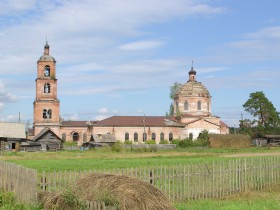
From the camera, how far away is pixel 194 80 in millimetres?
95000

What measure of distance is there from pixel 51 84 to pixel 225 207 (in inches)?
2707

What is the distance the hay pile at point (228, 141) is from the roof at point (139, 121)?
14.4 m

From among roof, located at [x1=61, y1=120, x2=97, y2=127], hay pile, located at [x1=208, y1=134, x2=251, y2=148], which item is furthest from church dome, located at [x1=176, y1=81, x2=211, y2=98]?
roof, located at [x1=61, y1=120, x2=97, y2=127]

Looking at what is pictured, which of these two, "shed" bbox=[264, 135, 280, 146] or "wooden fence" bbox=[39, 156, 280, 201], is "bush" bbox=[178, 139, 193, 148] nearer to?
"shed" bbox=[264, 135, 280, 146]

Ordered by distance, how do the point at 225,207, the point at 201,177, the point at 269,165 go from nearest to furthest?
the point at 225,207 < the point at 201,177 < the point at 269,165

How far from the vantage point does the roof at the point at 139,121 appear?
87.2 meters

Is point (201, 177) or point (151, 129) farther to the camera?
point (151, 129)

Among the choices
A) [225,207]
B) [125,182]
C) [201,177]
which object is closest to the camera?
[125,182]

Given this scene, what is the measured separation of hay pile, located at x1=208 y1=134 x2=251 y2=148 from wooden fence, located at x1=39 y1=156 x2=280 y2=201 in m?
53.8

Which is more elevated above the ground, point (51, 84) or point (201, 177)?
point (51, 84)

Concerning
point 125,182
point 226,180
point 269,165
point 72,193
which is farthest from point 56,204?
point 269,165

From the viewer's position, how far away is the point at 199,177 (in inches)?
615

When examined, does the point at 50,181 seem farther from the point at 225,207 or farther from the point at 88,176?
the point at 225,207

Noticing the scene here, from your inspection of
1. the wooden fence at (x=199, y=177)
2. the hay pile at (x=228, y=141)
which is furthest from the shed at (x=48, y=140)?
the wooden fence at (x=199, y=177)
